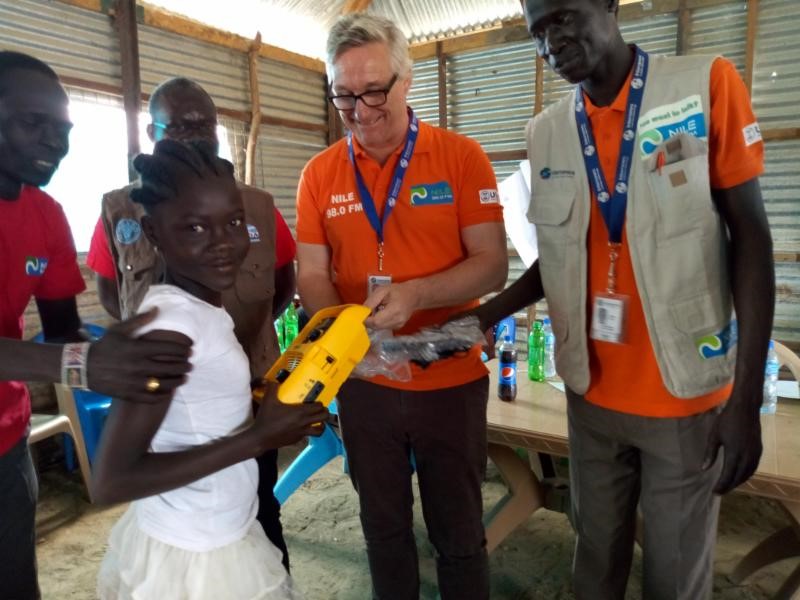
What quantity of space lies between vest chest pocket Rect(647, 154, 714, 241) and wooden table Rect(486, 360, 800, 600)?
1075 mm

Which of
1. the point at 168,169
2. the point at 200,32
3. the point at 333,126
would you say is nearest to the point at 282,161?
the point at 333,126

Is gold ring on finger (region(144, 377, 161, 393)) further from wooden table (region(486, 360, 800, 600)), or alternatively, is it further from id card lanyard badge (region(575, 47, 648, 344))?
wooden table (region(486, 360, 800, 600))

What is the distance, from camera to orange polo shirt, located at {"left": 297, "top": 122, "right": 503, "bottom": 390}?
1838 millimetres

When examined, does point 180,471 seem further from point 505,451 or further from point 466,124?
point 466,124

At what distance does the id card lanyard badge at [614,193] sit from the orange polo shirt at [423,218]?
1.36ft

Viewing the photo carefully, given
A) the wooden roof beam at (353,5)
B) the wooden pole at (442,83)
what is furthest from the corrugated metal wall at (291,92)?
the wooden pole at (442,83)

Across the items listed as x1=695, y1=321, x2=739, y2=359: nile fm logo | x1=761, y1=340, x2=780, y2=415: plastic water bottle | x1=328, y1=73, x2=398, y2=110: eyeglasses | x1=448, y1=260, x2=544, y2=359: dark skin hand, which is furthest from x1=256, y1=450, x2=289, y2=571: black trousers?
x1=761, y1=340, x2=780, y2=415: plastic water bottle

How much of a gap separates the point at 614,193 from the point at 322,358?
0.85 meters

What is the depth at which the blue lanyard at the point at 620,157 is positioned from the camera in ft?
4.61

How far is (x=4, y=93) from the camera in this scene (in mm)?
1462

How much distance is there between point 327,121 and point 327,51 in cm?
560

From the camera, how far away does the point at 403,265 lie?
186 cm

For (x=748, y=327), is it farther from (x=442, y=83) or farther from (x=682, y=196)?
(x=442, y=83)

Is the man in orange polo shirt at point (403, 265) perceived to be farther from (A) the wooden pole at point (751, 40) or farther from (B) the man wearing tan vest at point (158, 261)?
(A) the wooden pole at point (751, 40)
